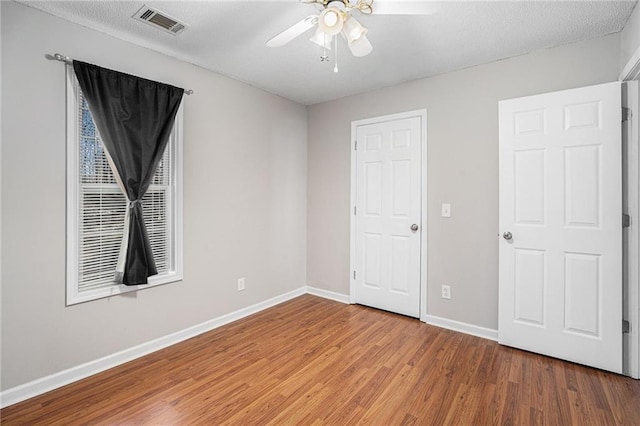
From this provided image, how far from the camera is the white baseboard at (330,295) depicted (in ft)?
12.9

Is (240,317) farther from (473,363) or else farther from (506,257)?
(506,257)

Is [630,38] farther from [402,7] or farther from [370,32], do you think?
[370,32]

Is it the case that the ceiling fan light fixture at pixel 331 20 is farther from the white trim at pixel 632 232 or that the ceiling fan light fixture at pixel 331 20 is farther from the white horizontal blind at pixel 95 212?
the white trim at pixel 632 232

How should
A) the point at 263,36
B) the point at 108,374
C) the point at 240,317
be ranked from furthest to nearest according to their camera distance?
the point at 240,317
the point at 263,36
the point at 108,374

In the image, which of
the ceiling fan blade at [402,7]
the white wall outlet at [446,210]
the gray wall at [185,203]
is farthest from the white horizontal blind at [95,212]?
the white wall outlet at [446,210]

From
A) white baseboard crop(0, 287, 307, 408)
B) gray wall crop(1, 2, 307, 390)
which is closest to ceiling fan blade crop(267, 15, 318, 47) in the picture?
gray wall crop(1, 2, 307, 390)

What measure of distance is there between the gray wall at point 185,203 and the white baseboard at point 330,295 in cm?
16

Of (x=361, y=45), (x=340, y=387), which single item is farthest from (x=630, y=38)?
(x=340, y=387)

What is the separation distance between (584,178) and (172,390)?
3.35 m

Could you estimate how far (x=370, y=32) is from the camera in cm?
238

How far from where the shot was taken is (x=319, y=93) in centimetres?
376

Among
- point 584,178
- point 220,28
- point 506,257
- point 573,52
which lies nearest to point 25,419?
point 220,28

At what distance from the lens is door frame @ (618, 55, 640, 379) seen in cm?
222

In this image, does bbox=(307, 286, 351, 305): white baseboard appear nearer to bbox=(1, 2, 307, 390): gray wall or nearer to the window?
bbox=(1, 2, 307, 390): gray wall
